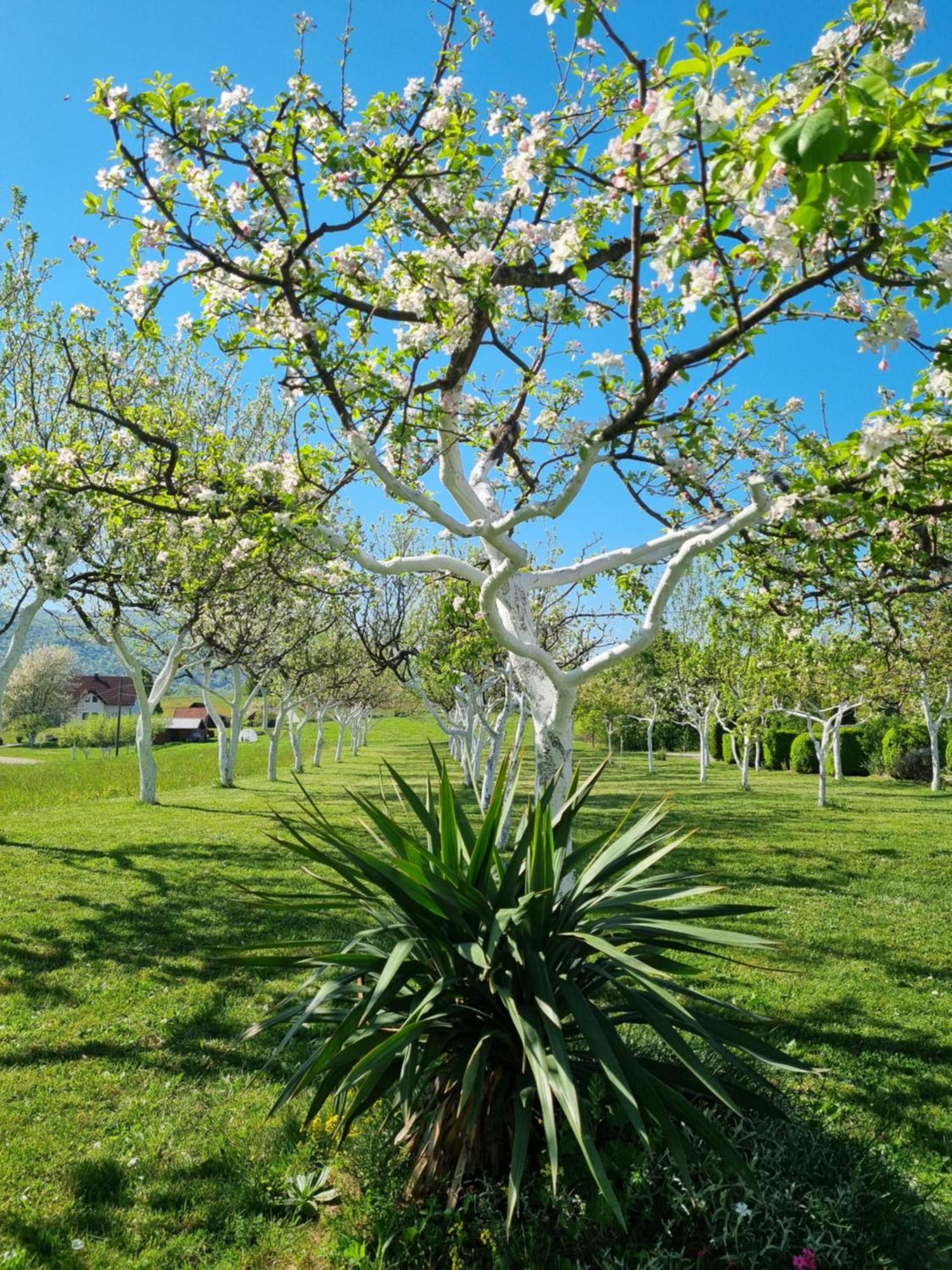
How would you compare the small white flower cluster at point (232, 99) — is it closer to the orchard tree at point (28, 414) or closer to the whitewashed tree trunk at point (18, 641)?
the orchard tree at point (28, 414)

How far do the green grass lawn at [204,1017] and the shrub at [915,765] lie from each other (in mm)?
16584

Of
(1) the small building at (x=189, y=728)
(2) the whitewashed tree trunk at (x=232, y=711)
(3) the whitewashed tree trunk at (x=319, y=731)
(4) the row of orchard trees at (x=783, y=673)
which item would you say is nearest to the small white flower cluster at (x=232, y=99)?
(4) the row of orchard trees at (x=783, y=673)

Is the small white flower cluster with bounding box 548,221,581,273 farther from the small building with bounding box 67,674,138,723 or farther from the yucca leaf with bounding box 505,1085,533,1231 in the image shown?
the small building with bounding box 67,674,138,723

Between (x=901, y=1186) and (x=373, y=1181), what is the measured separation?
2.14 metres

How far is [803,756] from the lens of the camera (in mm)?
34281

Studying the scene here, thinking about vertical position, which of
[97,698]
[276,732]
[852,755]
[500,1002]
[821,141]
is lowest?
[852,755]

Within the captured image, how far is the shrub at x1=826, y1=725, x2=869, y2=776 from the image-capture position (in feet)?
111

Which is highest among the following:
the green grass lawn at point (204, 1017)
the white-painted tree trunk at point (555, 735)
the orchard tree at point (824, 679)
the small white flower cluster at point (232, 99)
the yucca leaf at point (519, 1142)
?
the small white flower cluster at point (232, 99)

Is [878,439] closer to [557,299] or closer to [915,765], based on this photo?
[557,299]

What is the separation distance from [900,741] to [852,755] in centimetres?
380

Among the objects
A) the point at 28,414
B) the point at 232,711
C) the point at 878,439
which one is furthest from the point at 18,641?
the point at 232,711

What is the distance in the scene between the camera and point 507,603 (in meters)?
6.54

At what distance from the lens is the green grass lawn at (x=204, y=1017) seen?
338 centimetres

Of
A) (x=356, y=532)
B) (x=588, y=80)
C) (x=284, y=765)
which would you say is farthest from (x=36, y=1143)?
(x=284, y=765)
